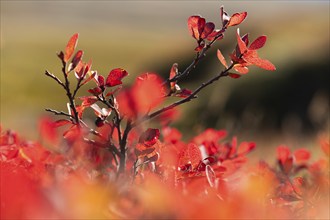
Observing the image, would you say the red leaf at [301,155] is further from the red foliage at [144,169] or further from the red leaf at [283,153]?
the red leaf at [283,153]

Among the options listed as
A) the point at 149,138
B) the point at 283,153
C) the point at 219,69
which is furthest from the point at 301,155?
the point at 219,69

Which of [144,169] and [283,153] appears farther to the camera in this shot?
[283,153]

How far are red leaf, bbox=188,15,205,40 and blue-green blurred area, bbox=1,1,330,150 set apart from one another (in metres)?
0.96

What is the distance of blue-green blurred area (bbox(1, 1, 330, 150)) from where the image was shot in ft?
22.7

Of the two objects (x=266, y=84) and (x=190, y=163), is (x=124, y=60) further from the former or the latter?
(x=190, y=163)

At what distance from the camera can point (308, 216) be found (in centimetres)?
126

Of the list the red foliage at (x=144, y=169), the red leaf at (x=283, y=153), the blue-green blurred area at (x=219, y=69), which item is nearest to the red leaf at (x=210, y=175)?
the red foliage at (x=144, y=169)

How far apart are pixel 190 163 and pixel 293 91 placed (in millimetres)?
8185

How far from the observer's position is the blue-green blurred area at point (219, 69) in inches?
272

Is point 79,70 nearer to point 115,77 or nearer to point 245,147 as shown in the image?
point 115,77

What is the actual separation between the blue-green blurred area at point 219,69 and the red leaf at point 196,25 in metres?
0.96

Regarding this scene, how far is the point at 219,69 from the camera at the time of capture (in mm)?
11039

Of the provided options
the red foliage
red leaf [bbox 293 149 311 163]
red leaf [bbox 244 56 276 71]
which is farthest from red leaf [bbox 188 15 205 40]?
red leaf [bbox 293 149 311 163]

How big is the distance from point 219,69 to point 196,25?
990cm
